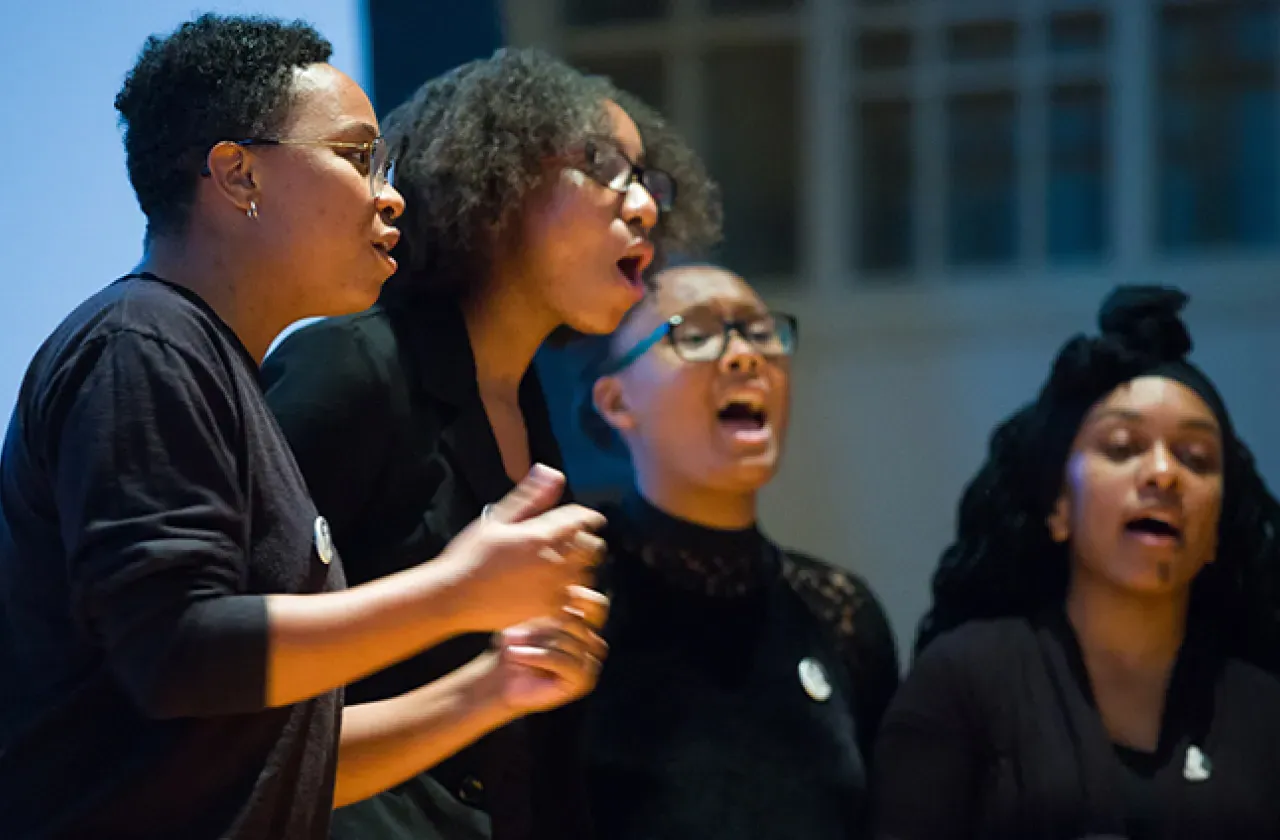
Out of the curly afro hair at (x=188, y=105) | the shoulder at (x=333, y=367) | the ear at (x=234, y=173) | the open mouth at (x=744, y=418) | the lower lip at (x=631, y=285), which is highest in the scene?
the curly afro hair at (x=188, y=105)

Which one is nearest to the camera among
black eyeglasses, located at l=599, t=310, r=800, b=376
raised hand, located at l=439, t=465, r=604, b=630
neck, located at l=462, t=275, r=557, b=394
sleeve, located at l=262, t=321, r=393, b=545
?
raised hand, located at l=439, t=465, r=604, b=630

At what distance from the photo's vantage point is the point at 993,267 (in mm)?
4352

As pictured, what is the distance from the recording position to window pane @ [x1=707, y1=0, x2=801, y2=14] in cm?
443

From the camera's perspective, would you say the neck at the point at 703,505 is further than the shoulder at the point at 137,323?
Yes

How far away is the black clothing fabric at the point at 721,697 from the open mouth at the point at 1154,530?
17.2 inches

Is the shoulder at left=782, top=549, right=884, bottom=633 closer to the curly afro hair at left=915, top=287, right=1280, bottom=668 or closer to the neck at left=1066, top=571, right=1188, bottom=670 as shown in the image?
the curly afro hair at left=915, top=287, right=1280, bottom=668

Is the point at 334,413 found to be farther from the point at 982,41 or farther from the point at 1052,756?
the point at 982,41

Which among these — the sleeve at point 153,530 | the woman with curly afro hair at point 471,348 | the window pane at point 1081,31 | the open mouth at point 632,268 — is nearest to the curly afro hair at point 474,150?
the woman with curly afro hair at point 471,348

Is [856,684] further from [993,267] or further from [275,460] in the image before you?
[993,267]

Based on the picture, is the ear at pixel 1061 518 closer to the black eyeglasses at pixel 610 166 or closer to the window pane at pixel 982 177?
the black eyeglasses at pixel 610 166

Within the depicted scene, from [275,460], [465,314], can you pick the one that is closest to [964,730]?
[465,314]

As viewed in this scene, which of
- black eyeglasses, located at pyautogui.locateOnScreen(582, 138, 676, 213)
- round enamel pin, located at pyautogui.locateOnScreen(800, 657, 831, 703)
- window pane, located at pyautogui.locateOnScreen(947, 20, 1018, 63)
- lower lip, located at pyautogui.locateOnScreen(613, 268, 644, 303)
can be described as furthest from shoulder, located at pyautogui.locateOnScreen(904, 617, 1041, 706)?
window pane, located at pyautogui.locateOnScreen(947, 20, 1018, 63)

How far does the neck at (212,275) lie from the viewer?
1.40 metres

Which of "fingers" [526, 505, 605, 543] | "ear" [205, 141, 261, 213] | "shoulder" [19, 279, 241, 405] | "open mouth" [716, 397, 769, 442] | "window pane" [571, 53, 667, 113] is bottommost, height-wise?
"open mouth" [716, 397, 769, 442]
